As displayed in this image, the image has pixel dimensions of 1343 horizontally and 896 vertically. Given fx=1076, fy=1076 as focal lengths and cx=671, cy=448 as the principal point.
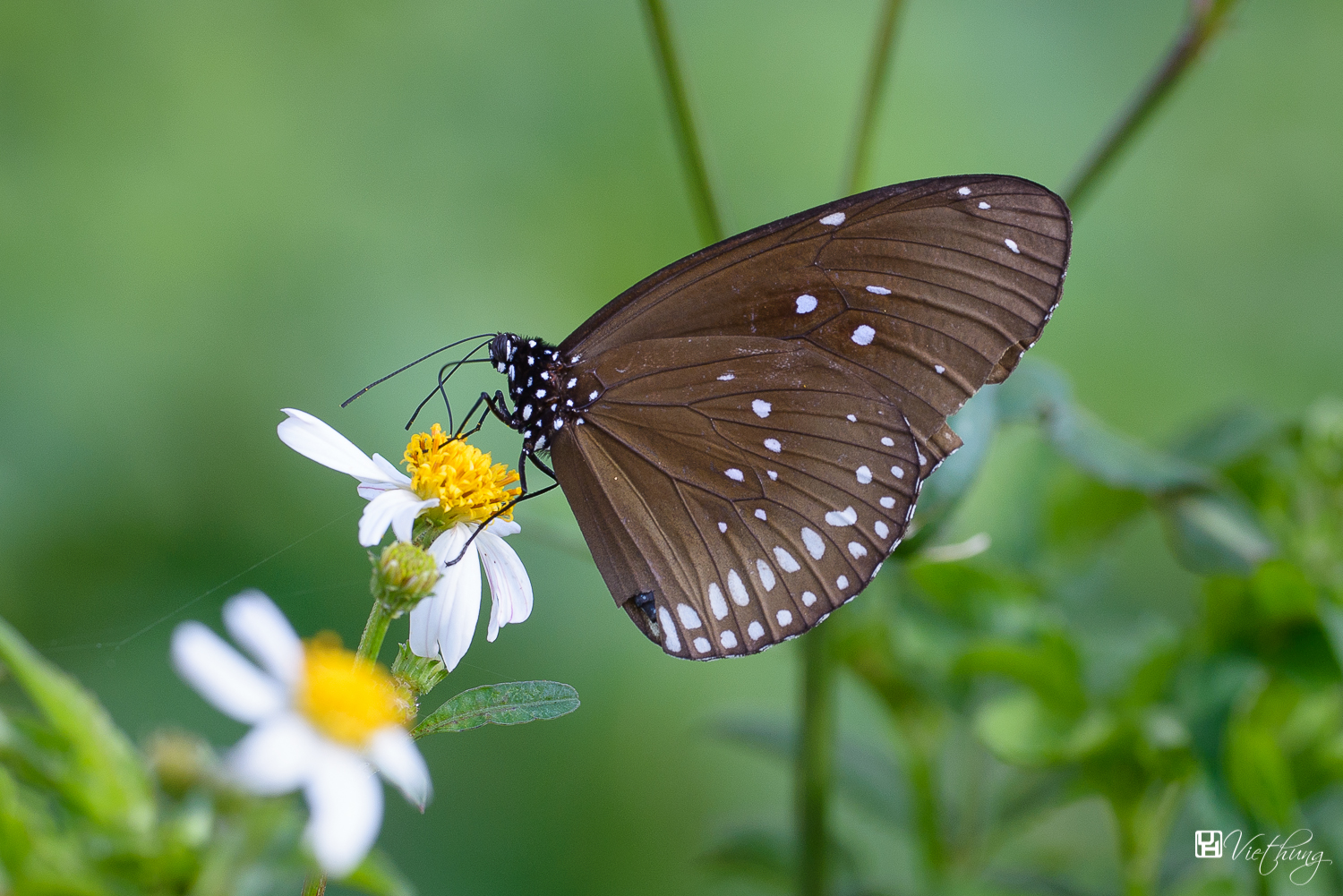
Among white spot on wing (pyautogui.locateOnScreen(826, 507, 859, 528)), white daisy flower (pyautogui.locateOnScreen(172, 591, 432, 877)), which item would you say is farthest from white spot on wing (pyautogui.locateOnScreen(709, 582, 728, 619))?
white daisy flower (pyautogui.locateOnScreen(172, 591, 432, 877))

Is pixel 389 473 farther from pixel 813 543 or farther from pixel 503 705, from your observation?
pixel 813 543

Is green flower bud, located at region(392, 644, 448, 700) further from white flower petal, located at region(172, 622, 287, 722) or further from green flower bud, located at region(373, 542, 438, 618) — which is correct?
white flower petal, located at region(172, 622, 287, 722)

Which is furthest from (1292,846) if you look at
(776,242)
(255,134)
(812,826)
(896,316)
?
(255,134)

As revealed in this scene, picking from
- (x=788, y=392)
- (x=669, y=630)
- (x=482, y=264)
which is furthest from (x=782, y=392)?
(x=482, y=264)

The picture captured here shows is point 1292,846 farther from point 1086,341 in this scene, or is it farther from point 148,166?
point 148,166

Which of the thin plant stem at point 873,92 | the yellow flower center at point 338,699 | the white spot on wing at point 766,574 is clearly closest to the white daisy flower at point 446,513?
the yellow flower center at point 338,699
